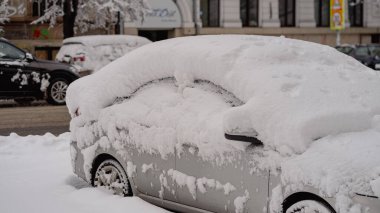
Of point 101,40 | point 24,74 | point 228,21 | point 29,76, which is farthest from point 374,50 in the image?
point 24,74

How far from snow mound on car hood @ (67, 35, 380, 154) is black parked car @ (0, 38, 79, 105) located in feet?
30.5

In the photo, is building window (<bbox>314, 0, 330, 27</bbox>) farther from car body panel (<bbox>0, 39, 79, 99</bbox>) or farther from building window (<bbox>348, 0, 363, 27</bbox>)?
car body panel (<bbox>0, 39, 79, 99</bbox>)

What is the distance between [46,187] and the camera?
242 inches

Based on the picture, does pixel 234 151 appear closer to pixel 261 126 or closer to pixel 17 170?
pixel 261 126

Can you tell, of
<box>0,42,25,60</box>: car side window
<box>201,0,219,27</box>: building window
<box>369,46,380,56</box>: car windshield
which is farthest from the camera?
<box>201,0,219,27</box>: building window

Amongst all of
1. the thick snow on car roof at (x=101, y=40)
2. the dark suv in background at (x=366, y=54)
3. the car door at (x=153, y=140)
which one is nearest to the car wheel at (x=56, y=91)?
the thick snow on car roof at (x=101, y=40)

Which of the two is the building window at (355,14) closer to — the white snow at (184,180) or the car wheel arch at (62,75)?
the car wheel arch at (62,75)

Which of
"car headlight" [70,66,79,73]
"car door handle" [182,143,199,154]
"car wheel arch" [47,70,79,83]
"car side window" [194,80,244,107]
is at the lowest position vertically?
"car wheel arch" [47,70,79,83]

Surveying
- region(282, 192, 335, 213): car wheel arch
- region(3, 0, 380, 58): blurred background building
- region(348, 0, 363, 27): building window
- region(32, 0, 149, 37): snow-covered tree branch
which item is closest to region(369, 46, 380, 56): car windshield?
region(3, 0, 380, 58): blurred background building

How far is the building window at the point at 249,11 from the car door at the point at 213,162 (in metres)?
31.1

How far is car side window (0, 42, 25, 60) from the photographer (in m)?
14.6

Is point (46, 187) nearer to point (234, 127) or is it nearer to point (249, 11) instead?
point (234, 127)

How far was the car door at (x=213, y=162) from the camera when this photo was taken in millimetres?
4340

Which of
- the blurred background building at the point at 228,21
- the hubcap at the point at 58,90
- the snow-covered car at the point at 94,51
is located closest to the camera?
the hubcap at the point at 58,90
